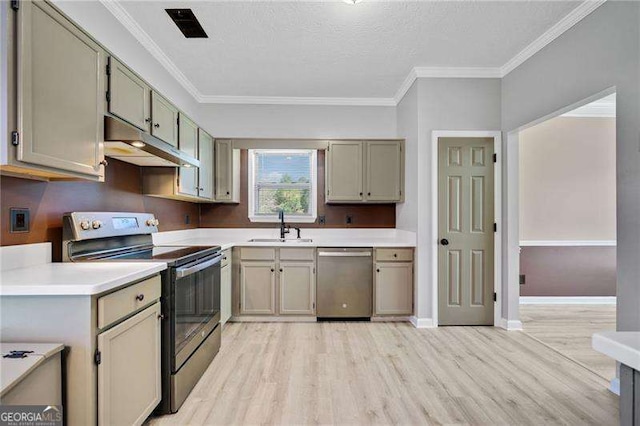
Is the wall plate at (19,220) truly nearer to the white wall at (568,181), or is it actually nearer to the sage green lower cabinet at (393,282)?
the sage green lower cabinet at (393,282)

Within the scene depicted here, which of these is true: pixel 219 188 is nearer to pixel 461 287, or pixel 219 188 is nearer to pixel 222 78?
pixel 222 78

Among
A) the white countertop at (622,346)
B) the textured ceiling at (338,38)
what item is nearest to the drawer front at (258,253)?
the textured ceiling at (338,38)

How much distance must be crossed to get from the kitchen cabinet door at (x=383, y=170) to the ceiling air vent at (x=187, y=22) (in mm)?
2188

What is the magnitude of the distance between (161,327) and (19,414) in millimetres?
775

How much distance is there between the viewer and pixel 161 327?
1928mm

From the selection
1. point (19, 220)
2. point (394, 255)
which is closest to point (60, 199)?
point (19, 220)

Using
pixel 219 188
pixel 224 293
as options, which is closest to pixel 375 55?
pixel 219 188

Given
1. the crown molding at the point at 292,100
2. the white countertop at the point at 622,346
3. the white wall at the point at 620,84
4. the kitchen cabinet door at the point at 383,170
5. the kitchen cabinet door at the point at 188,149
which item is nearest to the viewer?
the white countertop at the point at 622,346

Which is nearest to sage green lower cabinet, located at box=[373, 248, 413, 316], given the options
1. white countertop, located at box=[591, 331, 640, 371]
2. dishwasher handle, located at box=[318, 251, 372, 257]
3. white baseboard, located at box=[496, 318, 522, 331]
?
dishwasher handle, located at box=[318, 251, 372, 257]

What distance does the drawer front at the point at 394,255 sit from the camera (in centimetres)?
369

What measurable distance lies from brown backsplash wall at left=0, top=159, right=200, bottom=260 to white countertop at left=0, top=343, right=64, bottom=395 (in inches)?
25.6

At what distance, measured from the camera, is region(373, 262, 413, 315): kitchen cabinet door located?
370 centimetres

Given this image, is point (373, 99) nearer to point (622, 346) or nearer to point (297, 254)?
point (297, 254)

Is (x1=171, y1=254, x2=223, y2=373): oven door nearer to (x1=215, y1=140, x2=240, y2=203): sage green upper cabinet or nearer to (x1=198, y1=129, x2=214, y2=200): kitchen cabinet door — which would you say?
(x1=198, y1=129, x2=214, y2=200): kitchen cabinet door
